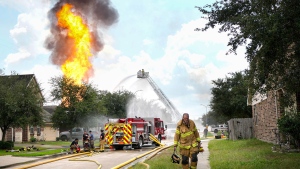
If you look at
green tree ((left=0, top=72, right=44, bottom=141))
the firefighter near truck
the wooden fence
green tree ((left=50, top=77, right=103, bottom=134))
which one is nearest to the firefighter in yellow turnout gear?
the firefighter near truck

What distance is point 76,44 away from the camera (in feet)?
97.0

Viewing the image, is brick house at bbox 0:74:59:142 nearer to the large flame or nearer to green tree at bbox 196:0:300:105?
the large flame

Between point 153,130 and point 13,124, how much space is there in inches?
433

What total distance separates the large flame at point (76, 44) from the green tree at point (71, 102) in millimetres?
1510

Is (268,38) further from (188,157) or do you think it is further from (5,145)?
(5,145)

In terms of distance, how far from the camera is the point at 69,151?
987 inches

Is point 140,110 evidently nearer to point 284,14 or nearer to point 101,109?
point 101,109

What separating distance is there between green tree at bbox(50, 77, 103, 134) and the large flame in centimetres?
151

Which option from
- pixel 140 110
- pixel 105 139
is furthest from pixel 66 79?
pixel 140 110

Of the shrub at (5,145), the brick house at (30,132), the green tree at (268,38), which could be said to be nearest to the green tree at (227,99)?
the brick house at (30,132)

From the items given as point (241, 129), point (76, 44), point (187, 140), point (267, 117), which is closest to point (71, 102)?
point (76, 44)

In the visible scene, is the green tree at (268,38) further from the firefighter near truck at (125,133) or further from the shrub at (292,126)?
the firefighter near truck at (125,133)

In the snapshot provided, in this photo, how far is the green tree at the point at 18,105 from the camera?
88.7 feet

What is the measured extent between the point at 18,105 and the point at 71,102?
654 cm
